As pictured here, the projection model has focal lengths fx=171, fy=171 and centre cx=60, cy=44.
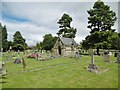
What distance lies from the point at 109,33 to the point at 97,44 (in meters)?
4.64

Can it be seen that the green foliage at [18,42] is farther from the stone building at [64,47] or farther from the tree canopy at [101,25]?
the tree canopy at [101,25]

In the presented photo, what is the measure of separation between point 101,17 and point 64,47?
1428 centimetres

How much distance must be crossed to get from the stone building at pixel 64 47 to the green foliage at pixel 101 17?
25.7 ft

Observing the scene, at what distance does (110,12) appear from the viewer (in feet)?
174

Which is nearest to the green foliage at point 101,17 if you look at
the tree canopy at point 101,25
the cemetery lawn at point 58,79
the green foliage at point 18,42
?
the tree canopy at point 101,25

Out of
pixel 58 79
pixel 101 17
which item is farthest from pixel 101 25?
pixel 58 79

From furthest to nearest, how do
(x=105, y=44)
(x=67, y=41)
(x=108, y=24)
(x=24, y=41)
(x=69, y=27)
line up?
(x=24, y=41) → (x=69, y=27) → (x=67, y=41) → (x=108, y=24) → (x=105, y=44)

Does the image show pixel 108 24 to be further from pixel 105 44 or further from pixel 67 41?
pixel 67 41

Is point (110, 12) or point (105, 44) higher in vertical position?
point (110, 12)

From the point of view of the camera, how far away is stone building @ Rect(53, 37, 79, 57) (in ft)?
171

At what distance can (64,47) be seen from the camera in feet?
170

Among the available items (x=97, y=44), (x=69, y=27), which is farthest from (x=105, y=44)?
(x=69, y=27)

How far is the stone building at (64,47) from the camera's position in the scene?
171 feet

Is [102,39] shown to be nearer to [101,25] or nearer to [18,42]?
[101,25]
